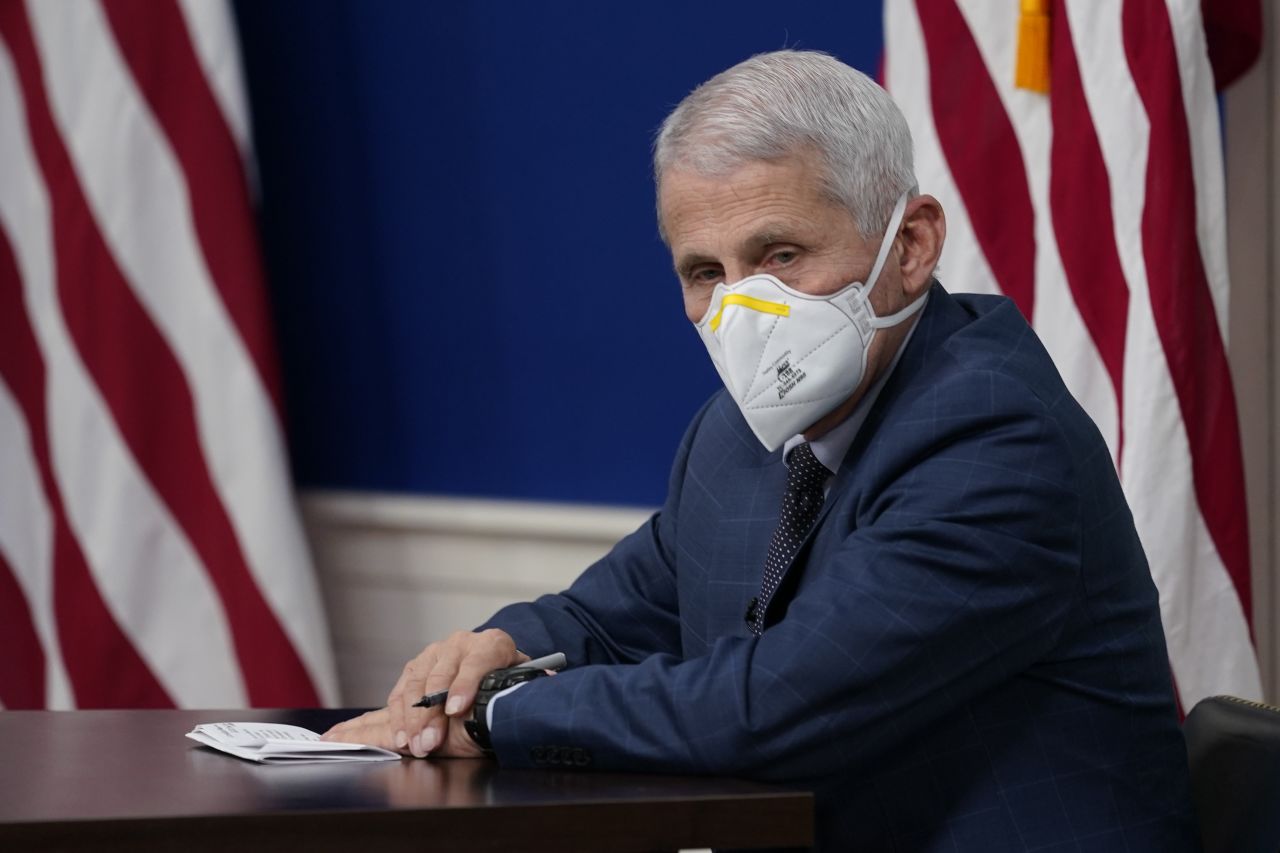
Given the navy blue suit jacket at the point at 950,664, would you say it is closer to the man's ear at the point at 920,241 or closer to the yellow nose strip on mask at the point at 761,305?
the man's ear at the point at 920,241

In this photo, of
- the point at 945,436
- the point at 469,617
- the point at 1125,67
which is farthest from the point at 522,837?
the point at 469,617

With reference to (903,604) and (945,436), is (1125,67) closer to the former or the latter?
(945,436)

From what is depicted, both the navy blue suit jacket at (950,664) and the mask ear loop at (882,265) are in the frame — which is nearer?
the navy blue suit jacket at (950,664)

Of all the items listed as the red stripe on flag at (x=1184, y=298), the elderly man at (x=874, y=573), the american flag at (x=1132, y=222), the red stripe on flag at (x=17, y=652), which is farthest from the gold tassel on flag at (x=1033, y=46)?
the red stripe on flag at (x=17, y=652)

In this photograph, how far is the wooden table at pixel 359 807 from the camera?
1225 mm

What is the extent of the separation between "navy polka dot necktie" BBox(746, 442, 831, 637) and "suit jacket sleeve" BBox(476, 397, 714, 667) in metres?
0.26

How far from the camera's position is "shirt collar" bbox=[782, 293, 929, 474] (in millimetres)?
1700

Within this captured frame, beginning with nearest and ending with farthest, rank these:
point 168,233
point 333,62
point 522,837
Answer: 1. point 522,837
2. point 168,233
3. point 333,62

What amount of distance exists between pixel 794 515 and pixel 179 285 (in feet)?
5.38

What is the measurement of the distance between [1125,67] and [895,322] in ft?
2.78

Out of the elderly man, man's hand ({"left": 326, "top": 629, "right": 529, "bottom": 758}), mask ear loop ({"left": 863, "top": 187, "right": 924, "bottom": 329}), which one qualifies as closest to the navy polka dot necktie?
the elderly man

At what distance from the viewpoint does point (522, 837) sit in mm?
1283

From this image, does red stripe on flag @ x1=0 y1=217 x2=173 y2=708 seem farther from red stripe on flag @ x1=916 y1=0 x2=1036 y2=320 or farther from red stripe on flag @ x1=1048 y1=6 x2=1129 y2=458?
red stripe on flag @ x1=1048 y1=6 x2=1129 y2=458

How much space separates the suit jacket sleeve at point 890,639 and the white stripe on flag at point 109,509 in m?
1.64
